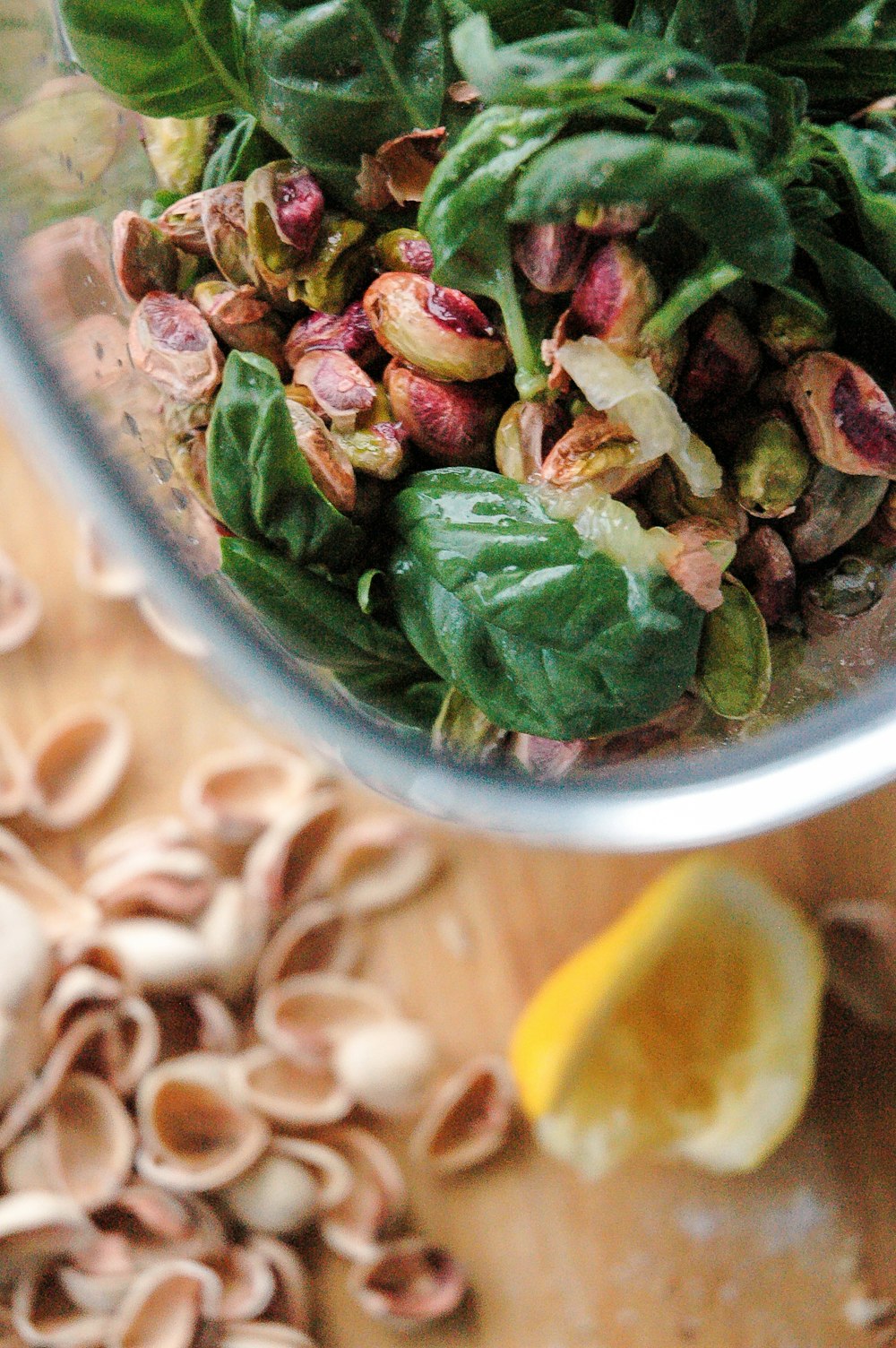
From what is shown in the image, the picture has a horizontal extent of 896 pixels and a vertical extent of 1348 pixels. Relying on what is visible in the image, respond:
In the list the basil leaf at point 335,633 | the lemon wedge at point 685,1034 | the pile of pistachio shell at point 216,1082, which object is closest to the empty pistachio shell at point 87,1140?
the pile of pistachio shell at point 216,1082

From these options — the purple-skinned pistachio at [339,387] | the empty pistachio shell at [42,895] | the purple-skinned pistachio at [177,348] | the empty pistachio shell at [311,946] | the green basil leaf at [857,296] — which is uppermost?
the purple-skinned pistachio at [177,348]

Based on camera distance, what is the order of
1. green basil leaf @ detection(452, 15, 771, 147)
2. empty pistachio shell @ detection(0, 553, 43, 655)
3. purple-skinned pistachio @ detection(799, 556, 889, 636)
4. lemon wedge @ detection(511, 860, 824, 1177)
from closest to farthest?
green basil leaf @ detection(452, 15, 771, 147) → purple-skinned pistachio @ detection(799, 556, 889, 636) → lemon wedge @ detection(511, 860, 824, 1177) → empty pistachio shell @ detection(0, 553, 43, 655)

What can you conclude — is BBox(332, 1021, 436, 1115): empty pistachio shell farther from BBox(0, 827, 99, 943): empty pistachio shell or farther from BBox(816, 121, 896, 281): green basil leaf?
BBox(816, 121, 896, 281): green basil leaf

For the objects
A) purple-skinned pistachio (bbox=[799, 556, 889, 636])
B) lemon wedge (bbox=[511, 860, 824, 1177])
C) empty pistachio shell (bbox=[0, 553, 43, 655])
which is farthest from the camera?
empty pistachio shell (bbox=[0, 553, 43, 655])

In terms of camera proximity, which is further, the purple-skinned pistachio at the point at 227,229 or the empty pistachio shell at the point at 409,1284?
the empty pistachio shell at the point at 409,1284

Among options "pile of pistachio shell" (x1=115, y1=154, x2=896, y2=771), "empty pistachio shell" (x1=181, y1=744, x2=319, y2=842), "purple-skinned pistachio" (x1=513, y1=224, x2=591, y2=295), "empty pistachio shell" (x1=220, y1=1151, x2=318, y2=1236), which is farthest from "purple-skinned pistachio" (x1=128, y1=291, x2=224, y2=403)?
"empty pistachio shell" (x1=220, y1=1151, x2=318, y2=1236)

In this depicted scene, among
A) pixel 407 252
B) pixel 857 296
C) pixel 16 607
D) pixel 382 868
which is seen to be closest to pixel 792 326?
pixel 857 296

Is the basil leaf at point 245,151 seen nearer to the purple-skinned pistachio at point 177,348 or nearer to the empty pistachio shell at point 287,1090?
the purple-skinned pistachio at point 177,348

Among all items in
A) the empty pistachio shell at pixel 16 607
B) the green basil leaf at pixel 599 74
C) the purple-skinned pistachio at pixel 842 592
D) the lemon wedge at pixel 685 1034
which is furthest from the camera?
the empty pistachio shell at pixel 16 607
